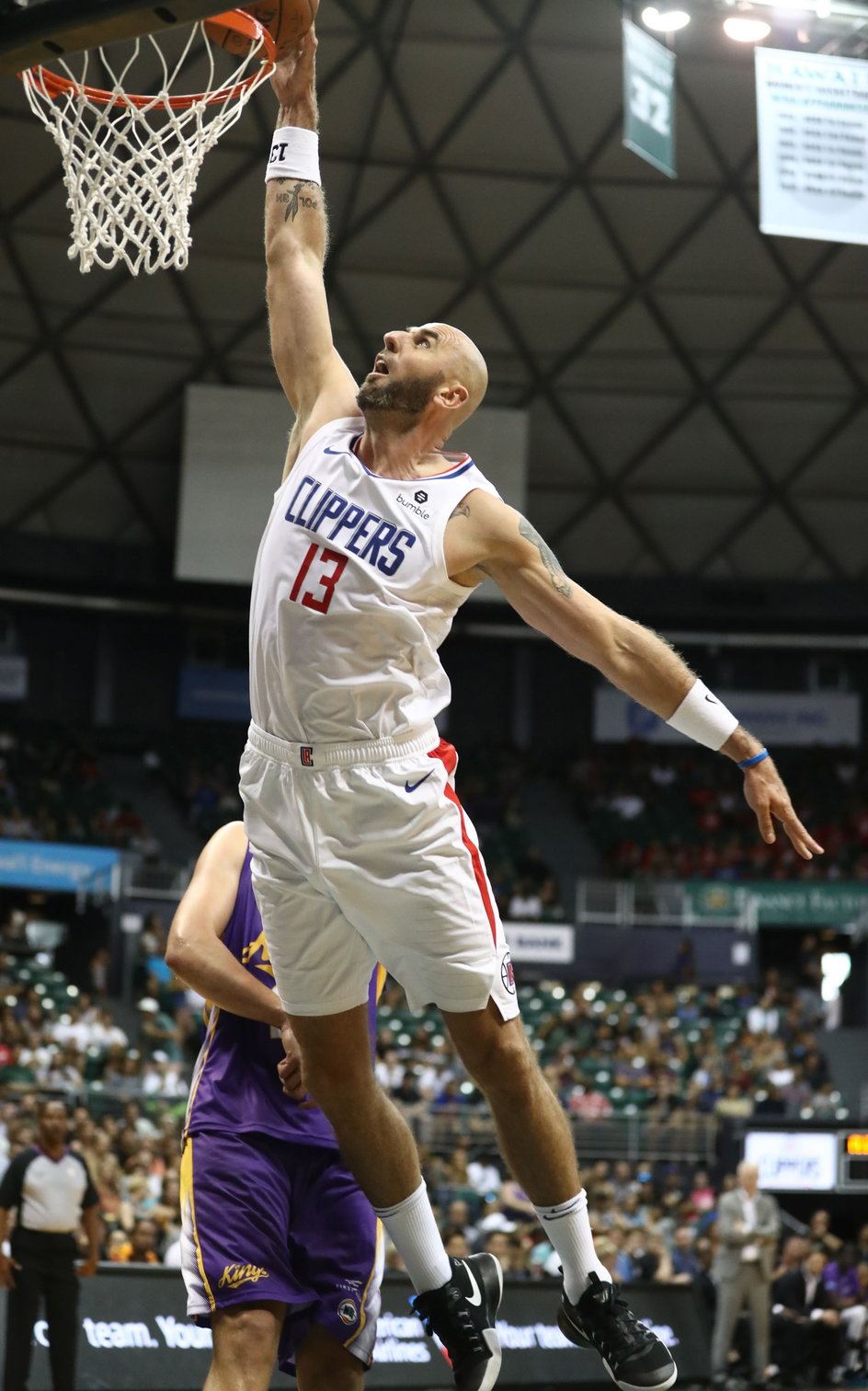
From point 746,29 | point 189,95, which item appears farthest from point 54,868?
point 189,95

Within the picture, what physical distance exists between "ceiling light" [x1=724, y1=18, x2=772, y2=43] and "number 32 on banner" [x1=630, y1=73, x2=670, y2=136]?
2833 mm

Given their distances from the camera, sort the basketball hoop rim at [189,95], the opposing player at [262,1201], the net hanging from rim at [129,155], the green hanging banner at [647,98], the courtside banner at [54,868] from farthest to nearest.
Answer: the courtside banner at [54,868] → the green hanging banner at [647,98] → the net hanging from rim at [129,155] → the basketball hoop rim at [189,95] → the opposing player at [262,1201]

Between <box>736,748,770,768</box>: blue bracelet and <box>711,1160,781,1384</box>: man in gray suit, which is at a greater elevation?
<box>736,748,770,768</box>: blue bracelet

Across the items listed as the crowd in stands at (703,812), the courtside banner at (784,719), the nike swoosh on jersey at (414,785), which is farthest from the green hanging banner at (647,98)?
the courtside banner at (784,719)

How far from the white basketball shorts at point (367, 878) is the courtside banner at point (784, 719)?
2953cm

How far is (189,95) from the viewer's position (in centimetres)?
612

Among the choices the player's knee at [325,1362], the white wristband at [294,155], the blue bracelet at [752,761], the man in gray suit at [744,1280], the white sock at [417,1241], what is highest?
A: the white wristband at [294,155]

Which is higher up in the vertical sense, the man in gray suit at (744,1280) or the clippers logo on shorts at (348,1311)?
the clippers logo on shorts at (348,1311)

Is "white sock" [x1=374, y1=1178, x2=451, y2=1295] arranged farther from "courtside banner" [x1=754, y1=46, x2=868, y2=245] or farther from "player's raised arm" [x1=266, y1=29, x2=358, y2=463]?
"courtside banner" [x1=754, y1=46, x2=868, y2=245]

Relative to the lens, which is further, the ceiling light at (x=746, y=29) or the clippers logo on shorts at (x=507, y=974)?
the ceiling light at (x=746, y=29)

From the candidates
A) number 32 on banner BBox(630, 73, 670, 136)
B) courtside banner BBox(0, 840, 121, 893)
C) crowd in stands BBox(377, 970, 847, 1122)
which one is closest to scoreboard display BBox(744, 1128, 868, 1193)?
crowd in stands BBox(377, 970, 847, 1122)

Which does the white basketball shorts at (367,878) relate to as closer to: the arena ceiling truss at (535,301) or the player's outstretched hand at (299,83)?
the player's outstretched hand at (299,83)

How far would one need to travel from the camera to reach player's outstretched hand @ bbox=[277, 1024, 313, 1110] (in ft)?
14.6

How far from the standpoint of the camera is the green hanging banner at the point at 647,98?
611 inches
